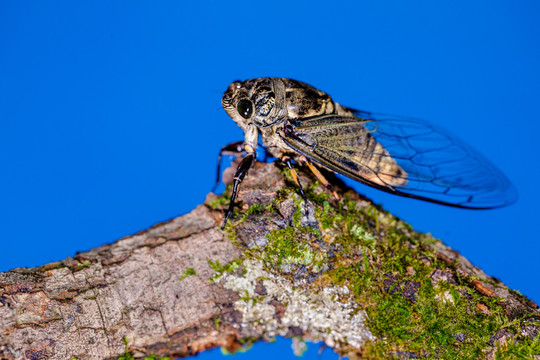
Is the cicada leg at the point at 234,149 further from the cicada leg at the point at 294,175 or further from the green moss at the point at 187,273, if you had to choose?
the green moss at the point at 187,273

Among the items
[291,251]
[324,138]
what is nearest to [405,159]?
[324,138]

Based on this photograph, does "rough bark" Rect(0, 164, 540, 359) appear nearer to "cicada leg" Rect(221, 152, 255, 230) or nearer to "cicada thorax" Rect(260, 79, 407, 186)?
"cicada leg" Rect(221, 152, 255, 230)

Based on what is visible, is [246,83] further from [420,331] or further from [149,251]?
[420,331]

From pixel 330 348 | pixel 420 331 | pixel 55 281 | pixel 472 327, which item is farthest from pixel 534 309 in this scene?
pixel 55 281

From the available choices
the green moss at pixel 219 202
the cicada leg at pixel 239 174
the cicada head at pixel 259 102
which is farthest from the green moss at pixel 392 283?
the cicada head at pixel 259 102

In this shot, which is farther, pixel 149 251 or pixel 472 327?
pixel 149 251

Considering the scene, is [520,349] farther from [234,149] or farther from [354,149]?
[234,149]

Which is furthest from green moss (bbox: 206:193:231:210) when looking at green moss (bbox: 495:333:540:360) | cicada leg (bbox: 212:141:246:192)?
green moss (bbox: 495:333:540:360)
